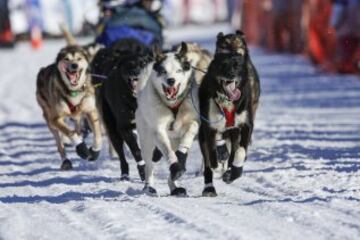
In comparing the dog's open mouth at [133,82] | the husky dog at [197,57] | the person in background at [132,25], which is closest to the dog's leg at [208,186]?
the dog's open mouth at [133,82]

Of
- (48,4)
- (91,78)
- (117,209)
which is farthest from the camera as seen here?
(48,4)

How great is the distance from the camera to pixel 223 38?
20.7 ft

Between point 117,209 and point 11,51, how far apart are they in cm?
2245

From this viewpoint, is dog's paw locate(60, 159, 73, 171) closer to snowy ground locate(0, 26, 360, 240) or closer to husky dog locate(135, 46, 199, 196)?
snowy ground locate(0, 26, 360, 240)

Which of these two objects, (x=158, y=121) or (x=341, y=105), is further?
(x=341, y=105)

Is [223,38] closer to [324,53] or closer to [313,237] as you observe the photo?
[313,237]

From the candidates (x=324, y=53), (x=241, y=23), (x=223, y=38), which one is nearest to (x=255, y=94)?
(x=223, y=38)

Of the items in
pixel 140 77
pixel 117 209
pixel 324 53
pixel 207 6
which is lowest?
pixel 207 6

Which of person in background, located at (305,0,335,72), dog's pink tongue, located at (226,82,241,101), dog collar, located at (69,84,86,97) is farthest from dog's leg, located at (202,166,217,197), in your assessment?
person in background, located at (305,0,335,72)

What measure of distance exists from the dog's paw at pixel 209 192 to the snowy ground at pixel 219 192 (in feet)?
0.23

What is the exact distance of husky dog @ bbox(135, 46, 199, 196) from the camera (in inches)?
221

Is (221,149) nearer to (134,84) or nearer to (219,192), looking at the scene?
(219,192)

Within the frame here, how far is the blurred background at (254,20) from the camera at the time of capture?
45.6 ft

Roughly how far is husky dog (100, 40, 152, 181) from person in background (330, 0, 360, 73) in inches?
295
